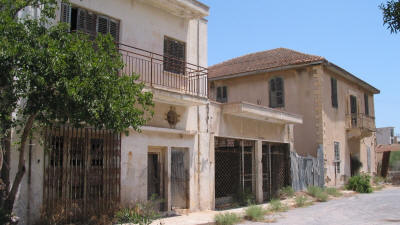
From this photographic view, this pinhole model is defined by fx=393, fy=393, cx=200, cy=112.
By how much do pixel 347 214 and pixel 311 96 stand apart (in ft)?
28.7

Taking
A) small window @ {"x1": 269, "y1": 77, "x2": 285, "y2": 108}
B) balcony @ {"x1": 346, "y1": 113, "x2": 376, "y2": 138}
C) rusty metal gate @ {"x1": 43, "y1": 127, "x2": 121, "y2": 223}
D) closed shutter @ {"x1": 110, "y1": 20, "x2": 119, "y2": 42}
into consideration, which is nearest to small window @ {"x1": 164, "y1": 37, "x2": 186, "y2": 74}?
closed shutter @ {"x1": 110, "y1": 20, "x2": 119, "y2": 42}

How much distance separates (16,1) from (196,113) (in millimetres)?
6990

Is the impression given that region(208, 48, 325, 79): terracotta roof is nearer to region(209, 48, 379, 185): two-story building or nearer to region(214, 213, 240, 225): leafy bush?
region(209, 48, 379, 185): two-story building

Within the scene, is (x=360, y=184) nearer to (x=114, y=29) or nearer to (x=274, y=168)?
(x=274, y=168)

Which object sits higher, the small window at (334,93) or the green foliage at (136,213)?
the small window at (334,93)

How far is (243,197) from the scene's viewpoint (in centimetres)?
1531

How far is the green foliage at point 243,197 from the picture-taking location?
1527 centimetres

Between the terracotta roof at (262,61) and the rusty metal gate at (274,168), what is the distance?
16.9 feet

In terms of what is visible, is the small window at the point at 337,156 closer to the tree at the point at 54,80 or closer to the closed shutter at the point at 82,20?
the closed shutter at the point at 82,20

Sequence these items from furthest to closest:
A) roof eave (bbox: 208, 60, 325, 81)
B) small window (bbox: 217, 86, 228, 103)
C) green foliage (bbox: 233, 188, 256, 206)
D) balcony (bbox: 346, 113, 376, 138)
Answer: balcony (bbox: 346, 113, 376, 138)
small window (bbox: 217, 86, 228, 103)
roof eave (bbox: 208, 60, 325, 81)
green foliage (bbox: 233, 188, 256, 206)

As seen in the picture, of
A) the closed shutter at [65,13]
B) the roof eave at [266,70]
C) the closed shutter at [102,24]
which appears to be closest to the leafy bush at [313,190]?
the roof eave at [266,70]

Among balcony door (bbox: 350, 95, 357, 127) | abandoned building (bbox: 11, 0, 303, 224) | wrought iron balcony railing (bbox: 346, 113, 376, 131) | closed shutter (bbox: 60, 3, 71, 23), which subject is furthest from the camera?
balcony door (bbox: 350, 95, 357, 127)

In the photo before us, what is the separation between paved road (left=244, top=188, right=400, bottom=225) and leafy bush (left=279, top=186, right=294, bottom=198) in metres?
1.45

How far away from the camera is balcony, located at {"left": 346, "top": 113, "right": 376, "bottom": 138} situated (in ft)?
77.2
